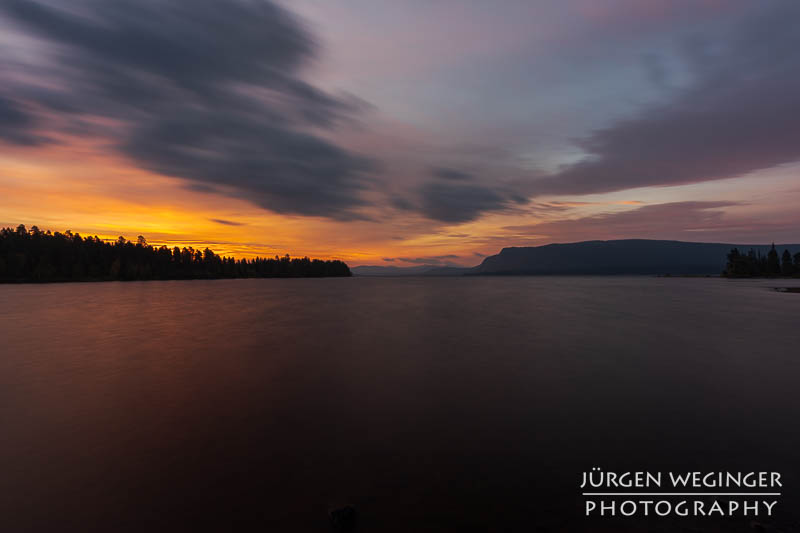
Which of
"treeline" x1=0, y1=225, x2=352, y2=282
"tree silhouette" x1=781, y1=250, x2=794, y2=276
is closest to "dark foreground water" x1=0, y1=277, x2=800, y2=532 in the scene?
"treeline" x1=0, y1=225, x2=352, y2=282

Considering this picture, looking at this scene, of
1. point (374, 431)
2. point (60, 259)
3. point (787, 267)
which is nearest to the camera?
point (374, 431)

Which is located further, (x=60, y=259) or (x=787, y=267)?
(x=787, y=267)

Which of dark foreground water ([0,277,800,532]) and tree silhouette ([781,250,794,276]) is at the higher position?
tree silhouette ([781,250,794,276])

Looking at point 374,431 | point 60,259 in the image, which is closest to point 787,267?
point 374,431

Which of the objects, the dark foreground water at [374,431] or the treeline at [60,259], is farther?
the treeline at [60,259]

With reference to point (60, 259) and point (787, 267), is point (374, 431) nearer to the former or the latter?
point (60, 259)

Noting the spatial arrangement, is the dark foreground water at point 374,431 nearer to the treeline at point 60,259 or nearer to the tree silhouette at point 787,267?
the treeline at point 60,259

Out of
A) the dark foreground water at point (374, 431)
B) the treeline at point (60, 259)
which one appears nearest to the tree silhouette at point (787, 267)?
the dark foreground water at point (374, 431)

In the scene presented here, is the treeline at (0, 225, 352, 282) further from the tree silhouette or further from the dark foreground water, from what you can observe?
the tree silhouette

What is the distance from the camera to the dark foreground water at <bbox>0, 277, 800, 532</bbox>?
751 cm

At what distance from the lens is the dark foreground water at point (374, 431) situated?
751 cm

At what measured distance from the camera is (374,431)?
11.6 metres

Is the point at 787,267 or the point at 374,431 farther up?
the point at 787,267

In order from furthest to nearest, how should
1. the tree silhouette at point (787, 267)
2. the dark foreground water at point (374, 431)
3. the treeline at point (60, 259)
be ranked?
the tree silhouette at point (787, 267) → the treeline at point (60, 259) → the dark foreground water at point (374, 431)
